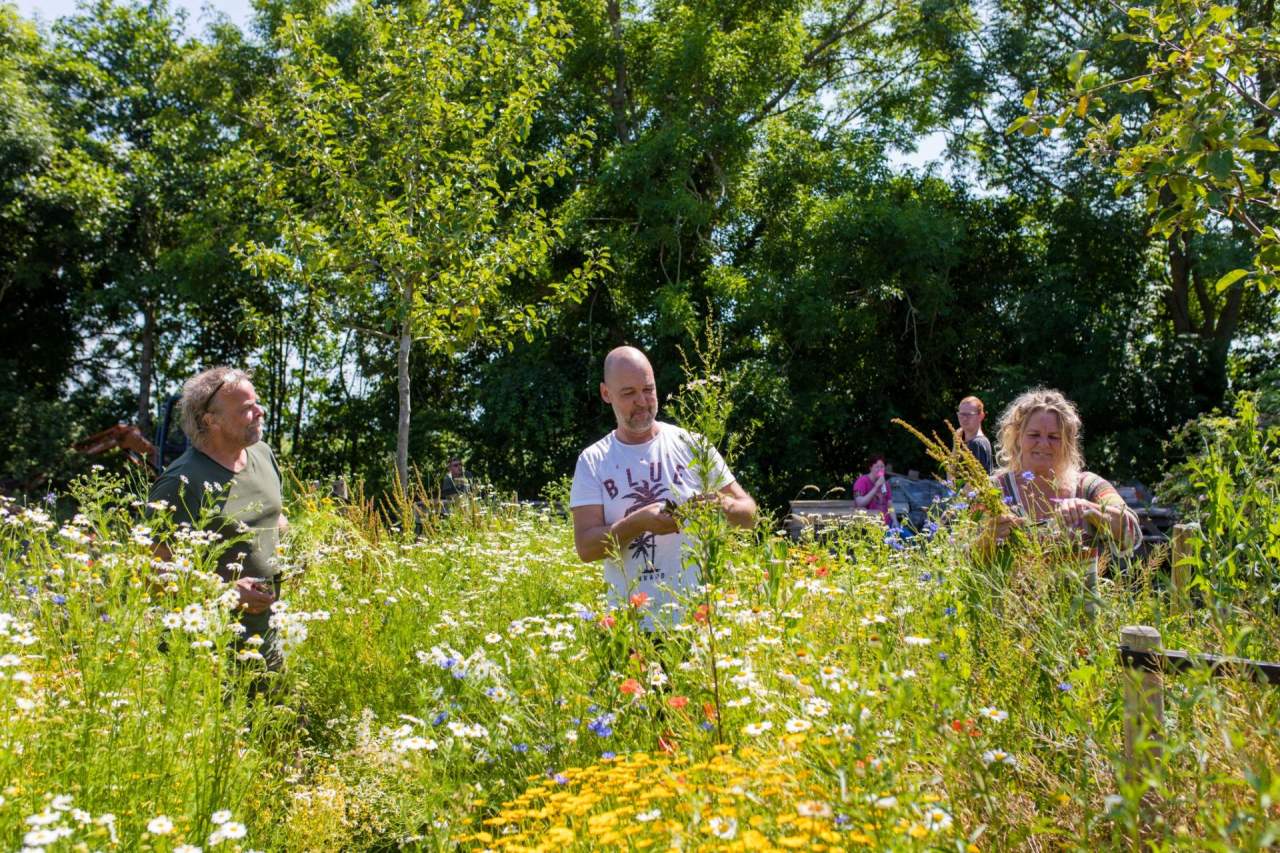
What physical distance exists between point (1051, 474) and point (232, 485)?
9.59ft

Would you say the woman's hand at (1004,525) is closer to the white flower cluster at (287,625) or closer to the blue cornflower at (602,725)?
the blue cornflower at (602,725)

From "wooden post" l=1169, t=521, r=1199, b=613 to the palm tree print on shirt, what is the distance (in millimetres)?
1578

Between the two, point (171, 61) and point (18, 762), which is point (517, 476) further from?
point (18, 762)

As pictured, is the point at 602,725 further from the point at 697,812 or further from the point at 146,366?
the point at 146,366

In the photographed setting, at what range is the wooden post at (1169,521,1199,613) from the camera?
8.14 ft

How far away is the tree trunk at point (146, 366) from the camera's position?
64.9ft

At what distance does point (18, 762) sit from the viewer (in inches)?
91.0

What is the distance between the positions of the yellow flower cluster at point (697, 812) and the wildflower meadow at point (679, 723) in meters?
0.01

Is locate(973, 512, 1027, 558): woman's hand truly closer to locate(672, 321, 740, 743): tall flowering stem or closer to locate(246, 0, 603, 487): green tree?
locate(672, 321, 740, 743): tall flowering stem

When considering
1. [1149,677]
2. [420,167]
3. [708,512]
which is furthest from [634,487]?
[420,167]

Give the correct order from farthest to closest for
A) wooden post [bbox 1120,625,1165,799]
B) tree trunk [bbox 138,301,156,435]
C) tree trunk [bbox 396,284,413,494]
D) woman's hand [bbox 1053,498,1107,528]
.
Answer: tree trunk [bbox 138,301,156,435] → tree trunk [bbox 396,284,413,494] → woman's hand [bbox 1053,498,1107,528] → wooden post [bbox 1120,625,1165,799]

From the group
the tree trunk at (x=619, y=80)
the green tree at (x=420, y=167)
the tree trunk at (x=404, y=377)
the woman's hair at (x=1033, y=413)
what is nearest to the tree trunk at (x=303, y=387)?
the tree trunk at (x=619, y=80)

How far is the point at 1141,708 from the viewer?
1.70 m

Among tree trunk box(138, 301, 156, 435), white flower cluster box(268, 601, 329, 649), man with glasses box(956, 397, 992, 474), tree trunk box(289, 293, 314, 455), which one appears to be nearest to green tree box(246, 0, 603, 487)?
man with glasses box(956, 397, 992, 474)
